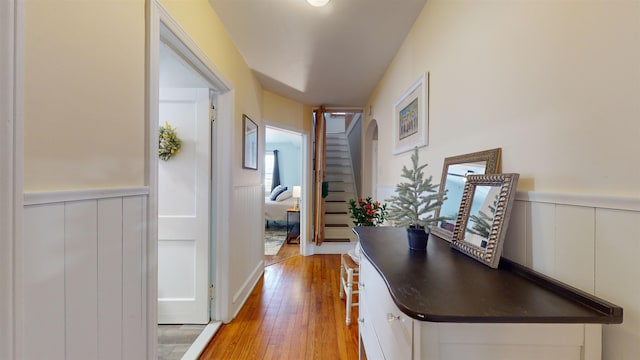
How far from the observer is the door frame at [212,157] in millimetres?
1143

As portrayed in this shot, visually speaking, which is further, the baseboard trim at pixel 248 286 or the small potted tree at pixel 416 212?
the baseboard trim at pixel 248 286

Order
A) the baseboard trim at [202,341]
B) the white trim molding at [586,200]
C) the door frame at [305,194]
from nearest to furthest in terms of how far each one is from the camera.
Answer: the white trim molding at [586,200] < the baseboard trim at [202,341] < the door frame at [305,194]

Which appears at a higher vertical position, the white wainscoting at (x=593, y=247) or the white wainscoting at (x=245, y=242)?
the white wainscoting at (x=593, y=247)

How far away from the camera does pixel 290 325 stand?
6.95 ft

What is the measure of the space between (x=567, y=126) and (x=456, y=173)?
53cm

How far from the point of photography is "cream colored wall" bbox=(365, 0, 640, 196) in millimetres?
597

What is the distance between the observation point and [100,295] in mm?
894

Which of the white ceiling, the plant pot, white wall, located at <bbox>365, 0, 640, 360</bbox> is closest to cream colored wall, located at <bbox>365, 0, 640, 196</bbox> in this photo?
white wall, located at <bbox>365, 0, 640, 360</bbox>

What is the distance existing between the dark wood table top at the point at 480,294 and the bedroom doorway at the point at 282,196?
300cm

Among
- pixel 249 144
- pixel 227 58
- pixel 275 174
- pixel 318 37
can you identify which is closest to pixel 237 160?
pixel 249 144

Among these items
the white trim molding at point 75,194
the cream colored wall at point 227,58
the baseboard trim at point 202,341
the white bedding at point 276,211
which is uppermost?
the cream colored wall at point 227,58

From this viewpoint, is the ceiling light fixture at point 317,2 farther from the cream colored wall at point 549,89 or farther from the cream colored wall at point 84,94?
the cream colored wall at point 84,94

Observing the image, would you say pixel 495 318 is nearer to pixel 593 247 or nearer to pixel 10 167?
pixel 593 247

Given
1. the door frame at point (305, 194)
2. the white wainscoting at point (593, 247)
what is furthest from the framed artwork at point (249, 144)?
the white wainscoting at point (593, 247)
